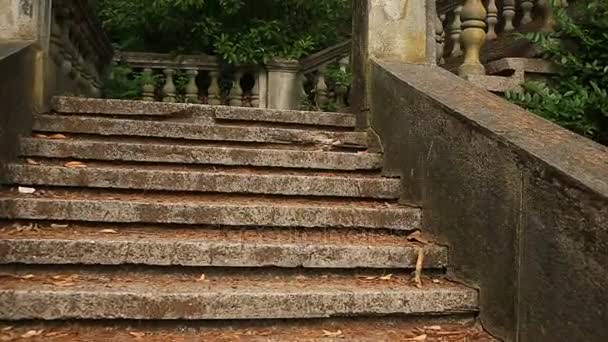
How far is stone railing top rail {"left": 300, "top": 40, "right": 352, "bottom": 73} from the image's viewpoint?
683 cm

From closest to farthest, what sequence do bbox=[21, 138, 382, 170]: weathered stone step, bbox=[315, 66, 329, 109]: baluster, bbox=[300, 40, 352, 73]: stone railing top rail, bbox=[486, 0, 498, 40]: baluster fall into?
bbox=[21, 138, 382, 170]: weathered stone step, bbox=[486, 0, 498, 40]: baluster, bbox=[315, 66, 329, 109]: baluster, bbox=[300, 40, 352, 73]: stone railing top rail

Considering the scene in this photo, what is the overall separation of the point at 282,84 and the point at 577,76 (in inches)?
136

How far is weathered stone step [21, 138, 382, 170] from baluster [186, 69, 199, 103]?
325 cm

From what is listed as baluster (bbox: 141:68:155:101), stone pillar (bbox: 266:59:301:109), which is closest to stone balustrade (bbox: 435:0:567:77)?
Answer: stone pillar (bbox: 266:59:301:109)

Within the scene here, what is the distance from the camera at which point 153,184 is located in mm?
3342

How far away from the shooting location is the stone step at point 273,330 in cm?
239

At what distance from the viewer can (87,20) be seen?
5.61 m

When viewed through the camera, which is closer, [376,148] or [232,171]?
[232,171]

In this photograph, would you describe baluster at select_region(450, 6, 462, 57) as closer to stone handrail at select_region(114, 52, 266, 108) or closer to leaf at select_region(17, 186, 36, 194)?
stone handrail at select_region(114, 52, 266, 108)

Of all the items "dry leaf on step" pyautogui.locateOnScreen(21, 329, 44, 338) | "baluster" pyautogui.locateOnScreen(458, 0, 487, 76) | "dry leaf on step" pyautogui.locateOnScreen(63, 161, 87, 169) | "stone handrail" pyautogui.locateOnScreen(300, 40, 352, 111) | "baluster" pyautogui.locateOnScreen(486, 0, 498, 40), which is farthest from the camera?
"stone handrail" pyautogui.locateOnScreen(300, 40, 352, 111)

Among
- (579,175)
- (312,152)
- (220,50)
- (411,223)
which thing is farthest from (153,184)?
(220,50)

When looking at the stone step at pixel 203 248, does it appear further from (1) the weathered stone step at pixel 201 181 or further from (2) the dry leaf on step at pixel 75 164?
(2) the dry leaf on step at pixel 75 164

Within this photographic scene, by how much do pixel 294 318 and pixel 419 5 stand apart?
273 cm

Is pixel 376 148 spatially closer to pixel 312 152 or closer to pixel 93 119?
pixel 312 152
